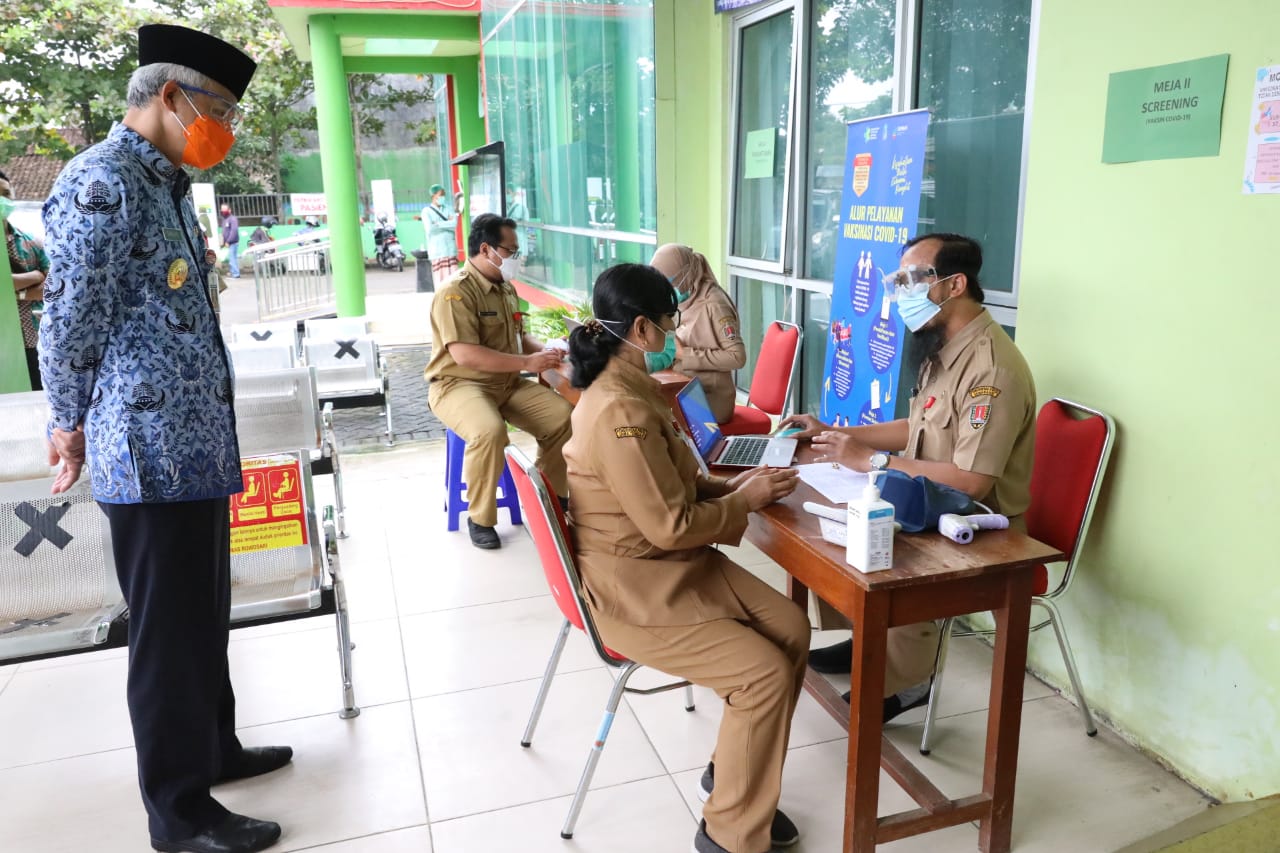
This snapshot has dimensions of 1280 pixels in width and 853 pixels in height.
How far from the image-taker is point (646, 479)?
6.08ft

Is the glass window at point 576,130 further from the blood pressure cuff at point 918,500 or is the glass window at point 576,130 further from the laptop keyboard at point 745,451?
the blood pressure cuff at point 918,500

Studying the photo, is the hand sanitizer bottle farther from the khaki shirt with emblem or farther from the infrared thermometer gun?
the khaki shirt with emblem

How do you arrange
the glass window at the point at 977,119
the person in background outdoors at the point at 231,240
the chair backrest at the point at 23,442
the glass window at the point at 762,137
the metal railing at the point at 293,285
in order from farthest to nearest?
the person in background outdoors at the point at 231,240
the metal railing at the point at 293,285
the glass window at the point at 762,137
the glass window at the point at 977,119
the chair backrest at the point at 23,442

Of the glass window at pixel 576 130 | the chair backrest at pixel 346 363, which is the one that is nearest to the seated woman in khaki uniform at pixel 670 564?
the glass window at pixel 576 130

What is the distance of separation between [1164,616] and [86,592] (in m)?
2.90

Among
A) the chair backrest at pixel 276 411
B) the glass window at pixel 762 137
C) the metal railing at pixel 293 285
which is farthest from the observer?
the metal railing at pixel 293 285

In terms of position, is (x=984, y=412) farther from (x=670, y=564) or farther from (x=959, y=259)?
(x=670, y=564)

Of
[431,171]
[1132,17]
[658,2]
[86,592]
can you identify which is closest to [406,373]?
[658,2]

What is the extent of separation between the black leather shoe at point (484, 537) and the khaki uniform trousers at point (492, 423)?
5cm

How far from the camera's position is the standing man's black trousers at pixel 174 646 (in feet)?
6.14

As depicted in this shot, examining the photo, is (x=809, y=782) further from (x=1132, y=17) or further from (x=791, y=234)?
(x=791, y=234)

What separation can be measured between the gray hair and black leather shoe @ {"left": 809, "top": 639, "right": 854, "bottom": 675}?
2.24 meters

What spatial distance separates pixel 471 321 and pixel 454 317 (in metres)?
0.09

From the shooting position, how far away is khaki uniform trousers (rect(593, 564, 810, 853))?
6.09ft
